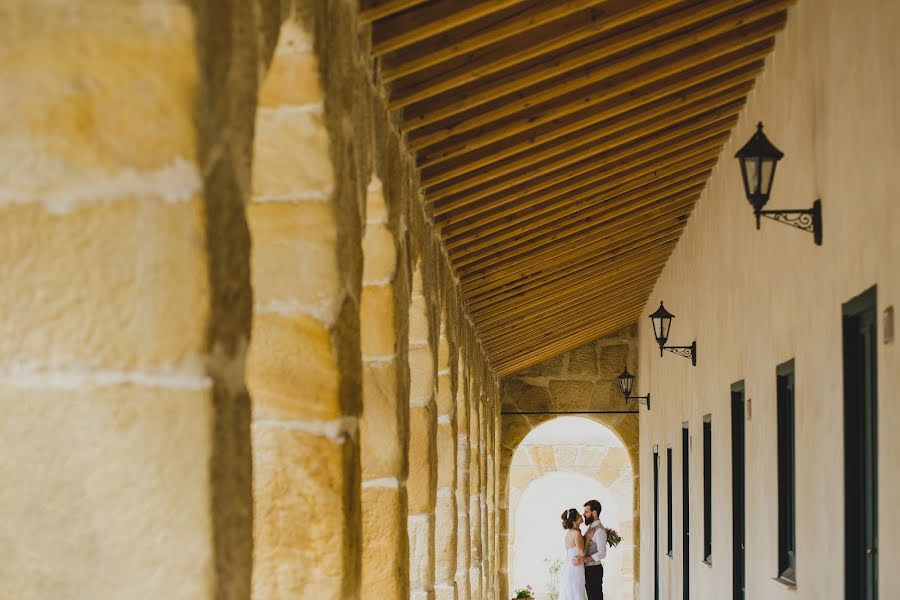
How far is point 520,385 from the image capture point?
1831 centimetres

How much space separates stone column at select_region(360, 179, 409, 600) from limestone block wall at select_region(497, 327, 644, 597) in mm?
13551

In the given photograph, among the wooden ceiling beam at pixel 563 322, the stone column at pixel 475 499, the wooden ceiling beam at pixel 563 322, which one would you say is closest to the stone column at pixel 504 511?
the wooden ceiling beam at pixel 563 322

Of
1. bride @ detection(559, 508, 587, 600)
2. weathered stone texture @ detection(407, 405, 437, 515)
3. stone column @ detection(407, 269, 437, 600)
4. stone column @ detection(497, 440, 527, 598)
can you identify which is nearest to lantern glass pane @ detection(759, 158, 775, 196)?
stone column @ detection(407, 269, 437, 600)

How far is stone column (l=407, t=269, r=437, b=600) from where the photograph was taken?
19.2 ft

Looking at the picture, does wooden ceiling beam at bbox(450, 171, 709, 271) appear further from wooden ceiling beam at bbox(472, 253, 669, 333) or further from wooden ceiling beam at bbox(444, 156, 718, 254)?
wooden ceiling beam at bbox(472, 253, 669, 333)

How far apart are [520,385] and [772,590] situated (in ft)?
37.3

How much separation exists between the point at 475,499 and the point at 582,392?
264 inches

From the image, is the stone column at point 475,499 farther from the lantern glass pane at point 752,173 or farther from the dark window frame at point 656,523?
the lantern glass pane at point 752,173

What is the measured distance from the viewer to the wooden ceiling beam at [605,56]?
5258 mm

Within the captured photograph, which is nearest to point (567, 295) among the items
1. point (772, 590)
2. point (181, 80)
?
point (772, 590)

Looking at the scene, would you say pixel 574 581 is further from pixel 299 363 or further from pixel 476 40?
pixel 299 363

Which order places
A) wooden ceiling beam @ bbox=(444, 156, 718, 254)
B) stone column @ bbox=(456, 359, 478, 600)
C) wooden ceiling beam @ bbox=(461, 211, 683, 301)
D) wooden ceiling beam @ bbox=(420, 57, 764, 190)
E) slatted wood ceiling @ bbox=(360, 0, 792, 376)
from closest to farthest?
slatted wood ceiling @ bbox=(360, 0, 792, 376) → wooden ceiling beam @ bbox=(420, 57, 764, 190) → wooden ceiling beam @ bbox=(444, 156, 718, 254) → wooden ceiling beam @ bbox=(461, 211, 683, 301) → stone column @ bbox=(456, 359, 478, 600)

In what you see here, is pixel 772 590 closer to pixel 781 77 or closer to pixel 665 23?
pixel 781 77

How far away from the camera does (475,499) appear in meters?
11.8
